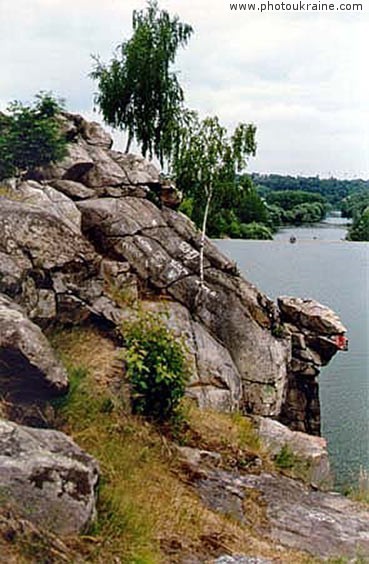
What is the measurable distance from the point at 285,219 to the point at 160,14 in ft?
93.4

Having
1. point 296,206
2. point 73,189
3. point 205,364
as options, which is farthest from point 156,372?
point 296,206

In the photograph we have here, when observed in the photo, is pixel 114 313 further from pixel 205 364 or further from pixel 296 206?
pixel 296 206

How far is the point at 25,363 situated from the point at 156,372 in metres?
2.09

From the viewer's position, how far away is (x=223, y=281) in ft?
39.6

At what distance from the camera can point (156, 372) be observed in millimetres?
7684

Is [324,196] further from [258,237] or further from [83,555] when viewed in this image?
[83,555]

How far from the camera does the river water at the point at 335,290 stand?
1631 cm

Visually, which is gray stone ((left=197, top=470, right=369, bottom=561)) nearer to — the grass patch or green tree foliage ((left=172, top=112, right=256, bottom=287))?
the grass patch

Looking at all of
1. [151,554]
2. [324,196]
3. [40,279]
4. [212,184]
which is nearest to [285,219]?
[324,196]

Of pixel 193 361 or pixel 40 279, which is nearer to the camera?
pixel 40 279

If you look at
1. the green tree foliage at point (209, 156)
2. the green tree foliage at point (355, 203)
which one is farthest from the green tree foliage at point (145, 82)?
the green tree foliage at point (355, 203)

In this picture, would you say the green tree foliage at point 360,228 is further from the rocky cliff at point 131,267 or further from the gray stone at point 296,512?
the gray stone at point 296,512

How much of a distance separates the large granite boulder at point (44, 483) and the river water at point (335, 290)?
7137 millimetres

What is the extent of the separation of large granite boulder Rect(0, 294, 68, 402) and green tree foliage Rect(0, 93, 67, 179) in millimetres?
4594
